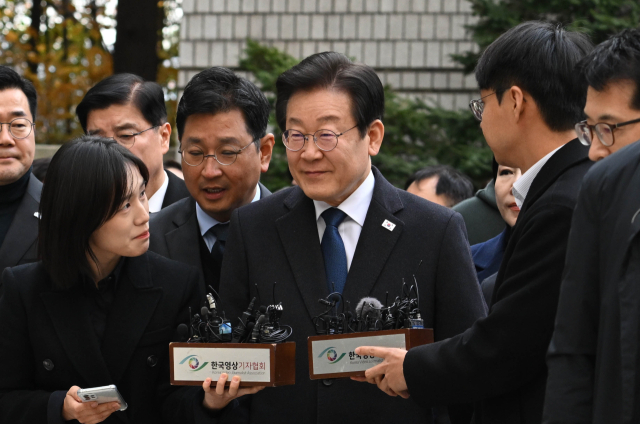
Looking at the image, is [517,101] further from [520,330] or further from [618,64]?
[520,330]

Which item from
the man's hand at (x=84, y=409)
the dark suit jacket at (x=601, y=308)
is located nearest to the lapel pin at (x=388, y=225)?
the dark suit jacket at (x=601, y=308)

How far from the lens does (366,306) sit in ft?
9.69

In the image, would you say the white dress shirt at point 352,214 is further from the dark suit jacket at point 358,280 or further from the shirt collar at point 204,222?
the shirt collar at point 204,222

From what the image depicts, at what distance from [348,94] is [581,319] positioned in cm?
146

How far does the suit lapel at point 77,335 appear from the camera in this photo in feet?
10.7

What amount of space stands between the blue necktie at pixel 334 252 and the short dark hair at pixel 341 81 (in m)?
0.35

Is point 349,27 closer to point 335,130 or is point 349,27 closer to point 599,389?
point 335,130

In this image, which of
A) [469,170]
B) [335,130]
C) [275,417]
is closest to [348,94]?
[335,130]

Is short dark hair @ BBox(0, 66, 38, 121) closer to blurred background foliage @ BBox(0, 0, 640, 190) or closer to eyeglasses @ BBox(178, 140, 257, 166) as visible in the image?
eyeglasses @ BBox(178, 140, 257, 166)

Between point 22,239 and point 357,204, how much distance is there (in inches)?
73.2

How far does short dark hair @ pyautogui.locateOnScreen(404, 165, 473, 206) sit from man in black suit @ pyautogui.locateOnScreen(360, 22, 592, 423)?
3.44m

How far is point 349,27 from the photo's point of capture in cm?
1159

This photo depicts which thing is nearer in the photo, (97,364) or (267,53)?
(97,364)

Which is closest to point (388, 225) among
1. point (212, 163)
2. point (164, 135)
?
point (212, 163)
